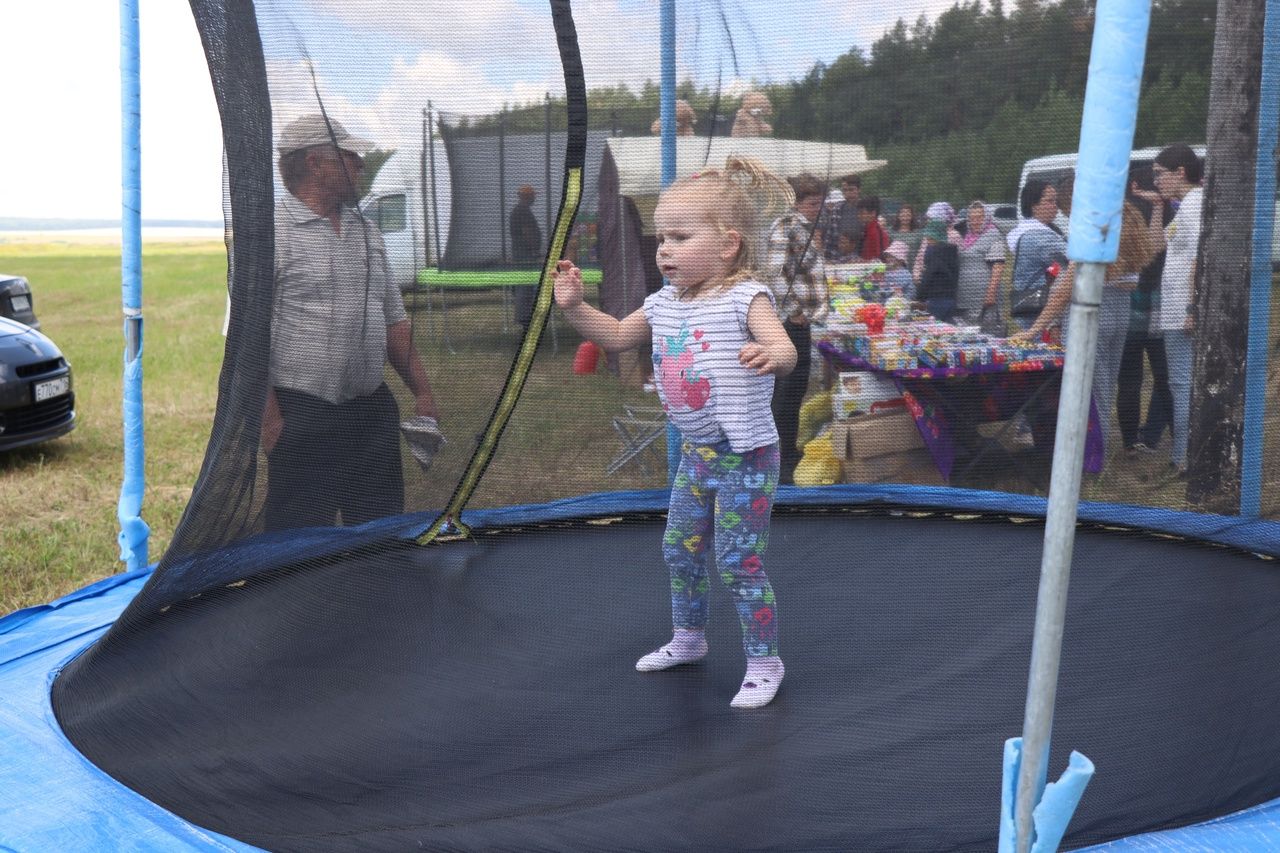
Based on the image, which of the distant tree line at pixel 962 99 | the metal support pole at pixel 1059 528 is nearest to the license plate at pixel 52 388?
the distant tree line at pixel 962 99

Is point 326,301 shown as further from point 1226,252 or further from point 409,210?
point 1226,252

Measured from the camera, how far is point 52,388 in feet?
14.2

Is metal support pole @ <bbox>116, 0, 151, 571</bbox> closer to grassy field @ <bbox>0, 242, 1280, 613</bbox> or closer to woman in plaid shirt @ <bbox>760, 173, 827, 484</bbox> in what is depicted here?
grassy field @ <bbox>0, 242, 1280, 613</bbox>

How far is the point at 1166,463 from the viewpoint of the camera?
2.11 meters

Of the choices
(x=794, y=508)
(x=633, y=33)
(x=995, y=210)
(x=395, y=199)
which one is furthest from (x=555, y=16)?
(x=794, y=508)

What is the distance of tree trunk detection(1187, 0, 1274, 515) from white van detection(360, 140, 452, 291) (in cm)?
127

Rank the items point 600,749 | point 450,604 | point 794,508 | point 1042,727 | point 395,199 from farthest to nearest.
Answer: point 794,508
point 450,604
point 395,199
point 600,749
point 1042,727

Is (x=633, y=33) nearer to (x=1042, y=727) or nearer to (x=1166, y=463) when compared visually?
(x=1166, y=463)

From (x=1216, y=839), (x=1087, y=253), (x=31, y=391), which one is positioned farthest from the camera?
(x=31, y=391)

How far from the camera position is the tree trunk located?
1.80 metres

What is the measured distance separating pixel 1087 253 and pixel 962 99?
1.01 meters

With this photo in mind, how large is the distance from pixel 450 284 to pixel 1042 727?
1.35 m

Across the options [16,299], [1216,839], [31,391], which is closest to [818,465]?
[1216,839]

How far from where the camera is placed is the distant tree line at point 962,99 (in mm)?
1815
